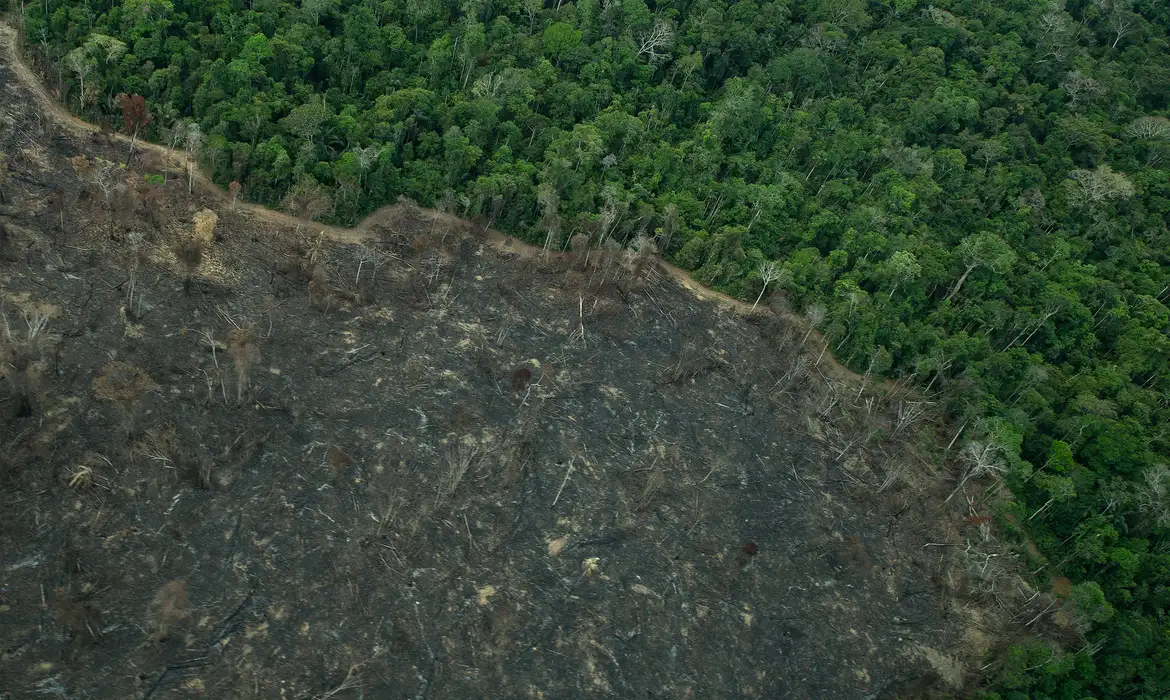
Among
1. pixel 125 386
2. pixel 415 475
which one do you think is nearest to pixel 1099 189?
pixel 415 475

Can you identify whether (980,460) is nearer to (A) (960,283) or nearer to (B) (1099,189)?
(A) (960,283)

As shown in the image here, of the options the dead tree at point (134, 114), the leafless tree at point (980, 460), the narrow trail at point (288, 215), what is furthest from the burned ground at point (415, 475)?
the leafless tree at point (980, 460)

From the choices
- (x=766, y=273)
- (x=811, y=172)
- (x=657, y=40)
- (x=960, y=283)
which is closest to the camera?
(x=766, y=273)

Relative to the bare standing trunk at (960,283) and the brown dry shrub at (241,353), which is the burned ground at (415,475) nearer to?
the brown dry shrub at (241,353)

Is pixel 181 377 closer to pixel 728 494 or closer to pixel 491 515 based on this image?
pixel 491 515

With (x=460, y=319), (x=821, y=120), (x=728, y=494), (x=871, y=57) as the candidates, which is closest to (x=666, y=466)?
(x=728, y=494)

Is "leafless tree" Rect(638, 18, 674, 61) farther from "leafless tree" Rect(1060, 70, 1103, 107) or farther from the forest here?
"leafless tree" Rect(1060, 70, 1103, 107)
